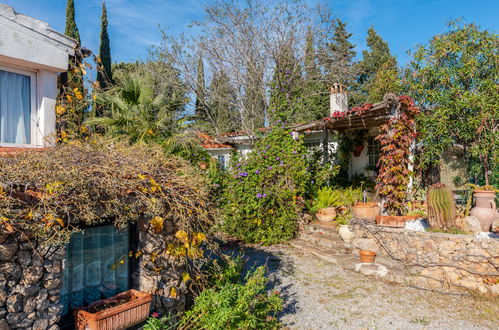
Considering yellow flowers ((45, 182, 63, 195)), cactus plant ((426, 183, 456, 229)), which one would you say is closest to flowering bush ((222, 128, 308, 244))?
cactus plant ((426, 183, 456, 229))

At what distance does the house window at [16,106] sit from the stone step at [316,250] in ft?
19.2

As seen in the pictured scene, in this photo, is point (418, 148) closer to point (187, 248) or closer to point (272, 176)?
point (272, 176)

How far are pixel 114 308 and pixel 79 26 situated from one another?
64.9 ft

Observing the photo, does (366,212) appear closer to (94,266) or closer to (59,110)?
(94,266)

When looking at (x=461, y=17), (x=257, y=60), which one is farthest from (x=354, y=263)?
(x=257, y=60)

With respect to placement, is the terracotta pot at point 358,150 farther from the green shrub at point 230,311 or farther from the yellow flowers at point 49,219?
the yellow flowers at point 49,219

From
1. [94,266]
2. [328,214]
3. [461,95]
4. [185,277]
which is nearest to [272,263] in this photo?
[328,214]

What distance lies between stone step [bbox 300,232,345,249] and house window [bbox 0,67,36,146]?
621cm

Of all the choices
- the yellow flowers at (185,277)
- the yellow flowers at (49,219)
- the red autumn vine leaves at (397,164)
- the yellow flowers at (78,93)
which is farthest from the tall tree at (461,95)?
the yellow flowers at (49,219)

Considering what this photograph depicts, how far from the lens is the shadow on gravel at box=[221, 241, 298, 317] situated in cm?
550

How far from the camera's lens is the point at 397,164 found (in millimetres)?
8023

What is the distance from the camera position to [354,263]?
6992 mm

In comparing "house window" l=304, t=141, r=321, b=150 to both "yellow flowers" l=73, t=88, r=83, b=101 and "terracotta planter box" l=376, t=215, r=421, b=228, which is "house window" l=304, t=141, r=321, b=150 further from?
"yellow flowers" l=73, t=88, r=83, b=101

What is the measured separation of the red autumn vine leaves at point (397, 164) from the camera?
7887 mm
